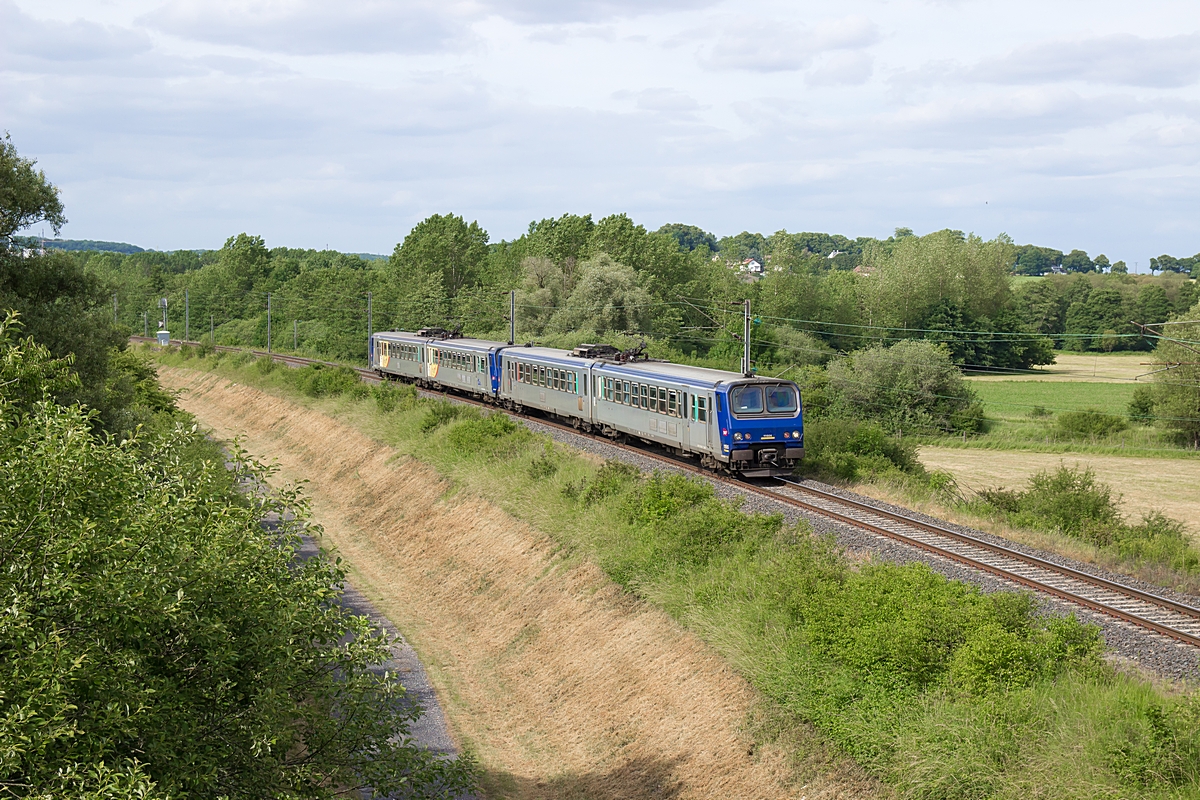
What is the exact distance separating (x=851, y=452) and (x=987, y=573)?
11696mm

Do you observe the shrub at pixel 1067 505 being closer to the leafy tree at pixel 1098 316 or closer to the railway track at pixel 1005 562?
the railway track at pixel 1005 562

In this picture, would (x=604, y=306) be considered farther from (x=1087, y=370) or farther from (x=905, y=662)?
(x=905, y=662)

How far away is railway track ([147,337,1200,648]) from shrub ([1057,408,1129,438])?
40010 mm

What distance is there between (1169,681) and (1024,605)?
180 cm

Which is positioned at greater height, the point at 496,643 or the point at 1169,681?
the point at 1169,681

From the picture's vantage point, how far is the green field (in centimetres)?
7238

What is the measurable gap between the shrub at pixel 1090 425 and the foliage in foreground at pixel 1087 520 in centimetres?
3742

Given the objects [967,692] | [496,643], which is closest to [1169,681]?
[967,692]

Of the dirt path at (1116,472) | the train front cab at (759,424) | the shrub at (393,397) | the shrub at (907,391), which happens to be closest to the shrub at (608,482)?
the train front cab at (759,424)

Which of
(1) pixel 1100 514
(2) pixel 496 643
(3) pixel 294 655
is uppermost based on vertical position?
(3) pixel 294 655

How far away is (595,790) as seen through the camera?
51.0 feet

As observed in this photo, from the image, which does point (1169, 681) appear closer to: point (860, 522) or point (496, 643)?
point (860, 522)

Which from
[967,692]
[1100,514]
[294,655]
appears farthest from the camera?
[1100,514]

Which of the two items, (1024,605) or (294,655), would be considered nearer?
(294,655)
